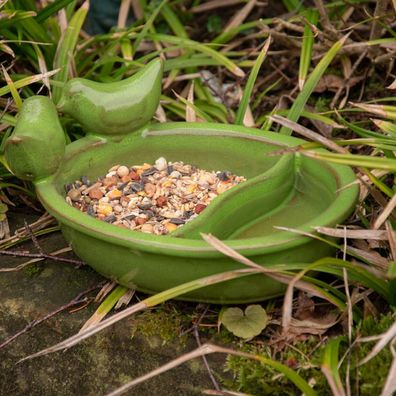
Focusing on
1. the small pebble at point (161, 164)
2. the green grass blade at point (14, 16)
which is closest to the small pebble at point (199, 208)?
the small pebble at point (161, 164)

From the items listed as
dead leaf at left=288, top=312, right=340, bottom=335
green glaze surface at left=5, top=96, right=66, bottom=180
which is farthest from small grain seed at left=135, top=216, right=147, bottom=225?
dead leaf at left=288, top=312, right=340, bottom=335

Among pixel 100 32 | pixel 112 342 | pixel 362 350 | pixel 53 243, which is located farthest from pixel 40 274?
pixel 100 32

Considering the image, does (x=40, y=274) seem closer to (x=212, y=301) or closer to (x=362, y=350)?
(x=212, y=301)

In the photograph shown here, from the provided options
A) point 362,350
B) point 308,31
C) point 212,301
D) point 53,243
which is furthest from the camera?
point 308,31

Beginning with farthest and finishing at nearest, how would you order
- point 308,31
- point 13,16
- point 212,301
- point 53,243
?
point 308,31 < point 13,16 < point 53,243 < point 212,301

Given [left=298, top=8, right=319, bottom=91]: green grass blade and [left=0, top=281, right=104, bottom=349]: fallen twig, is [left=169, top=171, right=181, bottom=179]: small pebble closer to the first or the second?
[left=0, top=281, right=104, bottom=349]: fallen twig

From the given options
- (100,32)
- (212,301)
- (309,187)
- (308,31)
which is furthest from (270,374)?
(100,32)

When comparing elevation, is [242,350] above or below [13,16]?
below

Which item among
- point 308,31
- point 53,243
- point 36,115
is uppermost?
point 36,115

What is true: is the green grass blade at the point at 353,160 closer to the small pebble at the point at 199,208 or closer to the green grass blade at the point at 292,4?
the small pebble at the point at 199,208

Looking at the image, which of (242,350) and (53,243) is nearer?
(242,350)
